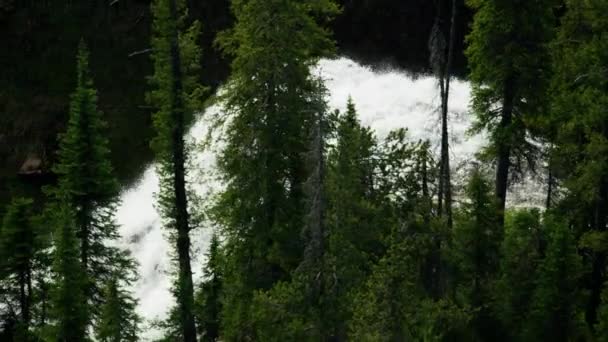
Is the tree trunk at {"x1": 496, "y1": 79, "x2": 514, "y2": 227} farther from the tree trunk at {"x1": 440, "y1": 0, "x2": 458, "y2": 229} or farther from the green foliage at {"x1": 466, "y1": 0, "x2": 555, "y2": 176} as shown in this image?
the tree trunk at {"x1": 440, "y1": 0, "x2": 458, "y2": 229}

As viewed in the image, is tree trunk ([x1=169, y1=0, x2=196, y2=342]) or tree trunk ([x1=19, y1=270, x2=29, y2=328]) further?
tree trunk ([x1=19, y1=270, x2=29, y2=328])

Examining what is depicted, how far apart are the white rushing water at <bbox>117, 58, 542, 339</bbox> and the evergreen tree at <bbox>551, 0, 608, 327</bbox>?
541 cm

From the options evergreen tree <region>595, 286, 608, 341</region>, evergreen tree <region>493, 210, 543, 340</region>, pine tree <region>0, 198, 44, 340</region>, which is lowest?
evergreen tree <region>595, 286, 608, 341</region>

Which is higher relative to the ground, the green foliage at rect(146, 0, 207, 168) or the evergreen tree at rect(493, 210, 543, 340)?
the green foliage at rect(146, 0, 207, 168)

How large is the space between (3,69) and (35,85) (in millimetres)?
6805

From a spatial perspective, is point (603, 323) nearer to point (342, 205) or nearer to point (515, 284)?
point (515, 284)

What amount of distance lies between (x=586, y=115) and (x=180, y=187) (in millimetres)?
13139

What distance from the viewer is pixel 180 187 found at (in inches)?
988

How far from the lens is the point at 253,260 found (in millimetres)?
25609

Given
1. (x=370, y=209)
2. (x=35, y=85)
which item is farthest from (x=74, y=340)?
(x=35, y=85)

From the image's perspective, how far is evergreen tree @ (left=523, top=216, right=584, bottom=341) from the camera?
23.6 metres

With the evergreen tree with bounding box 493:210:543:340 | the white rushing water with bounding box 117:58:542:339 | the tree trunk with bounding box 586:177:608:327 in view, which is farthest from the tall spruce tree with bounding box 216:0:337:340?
the tree trunk with bounding box 586:177:608:327

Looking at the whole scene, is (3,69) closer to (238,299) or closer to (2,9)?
(2,9)

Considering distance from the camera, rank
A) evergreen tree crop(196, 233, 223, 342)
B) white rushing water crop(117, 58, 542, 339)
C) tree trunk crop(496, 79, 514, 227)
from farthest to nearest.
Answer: white rushing water crop(117, 58, 542, 339), evergreen tree crop(196, 233, 223, 342), tree trunk crop(496, 79, 514, 227)
